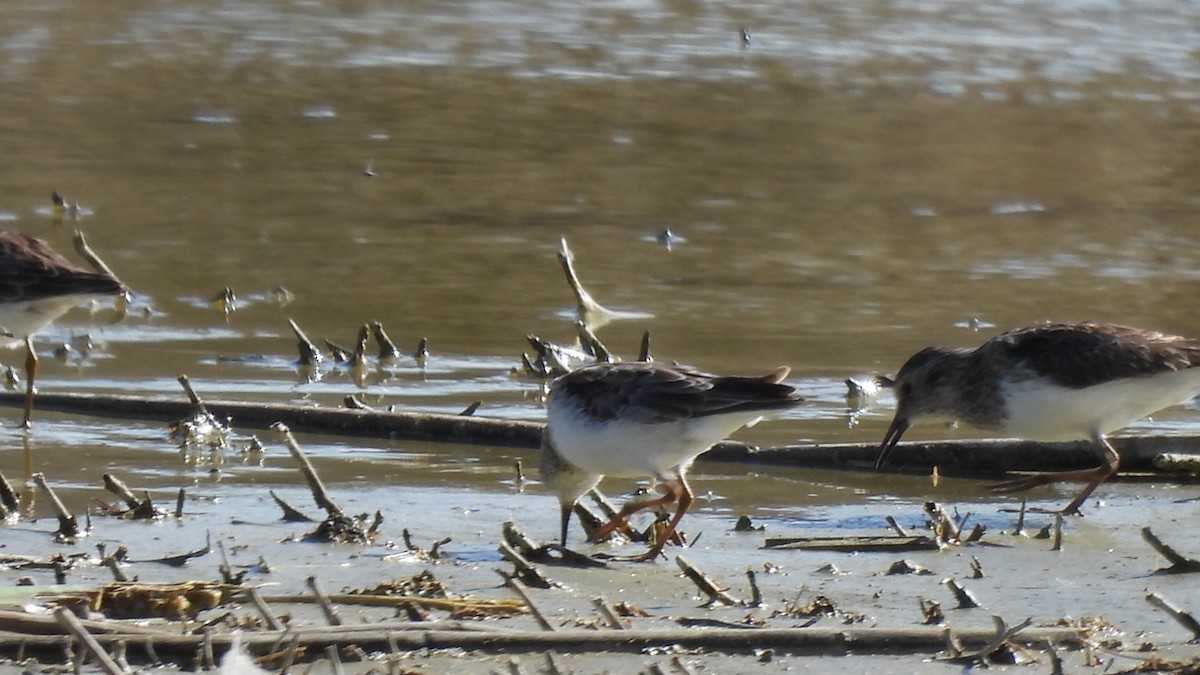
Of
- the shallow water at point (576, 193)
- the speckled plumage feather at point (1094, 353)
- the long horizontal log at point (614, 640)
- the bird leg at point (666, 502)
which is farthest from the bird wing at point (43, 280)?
the long horizontal log at point (614, 640)

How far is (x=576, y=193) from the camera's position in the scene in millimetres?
13695

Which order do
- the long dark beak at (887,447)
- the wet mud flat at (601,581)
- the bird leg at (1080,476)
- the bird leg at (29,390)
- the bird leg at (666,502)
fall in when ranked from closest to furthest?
the wet mud flat at (601,581), the bird leg at (666,502), the bird leg at (1080,476), the long dark beak at (887,447), the bird leg at (29,390)

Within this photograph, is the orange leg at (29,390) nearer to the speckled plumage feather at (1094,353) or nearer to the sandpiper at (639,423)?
the sandpiper at (639,423)

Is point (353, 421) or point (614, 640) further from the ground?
point (614, 640)

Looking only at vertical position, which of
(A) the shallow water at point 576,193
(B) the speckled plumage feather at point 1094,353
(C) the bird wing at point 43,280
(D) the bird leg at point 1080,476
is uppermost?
(B) the speckled plumage feather at point 1094,353

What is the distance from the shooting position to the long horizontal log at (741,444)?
750 cm

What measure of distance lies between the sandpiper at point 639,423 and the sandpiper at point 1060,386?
1128 millimetres

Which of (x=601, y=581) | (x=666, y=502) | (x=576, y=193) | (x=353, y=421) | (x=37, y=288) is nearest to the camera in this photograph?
(x=601, y=581)

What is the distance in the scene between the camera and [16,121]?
15.5m

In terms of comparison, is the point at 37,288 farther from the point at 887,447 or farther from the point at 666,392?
the point at 887,447

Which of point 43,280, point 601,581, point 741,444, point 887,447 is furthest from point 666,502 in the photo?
point 43,280

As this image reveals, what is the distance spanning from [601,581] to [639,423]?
0.81 m

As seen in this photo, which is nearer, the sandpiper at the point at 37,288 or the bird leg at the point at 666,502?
the bird leg at the point at 666,502

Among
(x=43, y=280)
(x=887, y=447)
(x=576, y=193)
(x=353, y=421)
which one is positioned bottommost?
(x=576, y=193)
